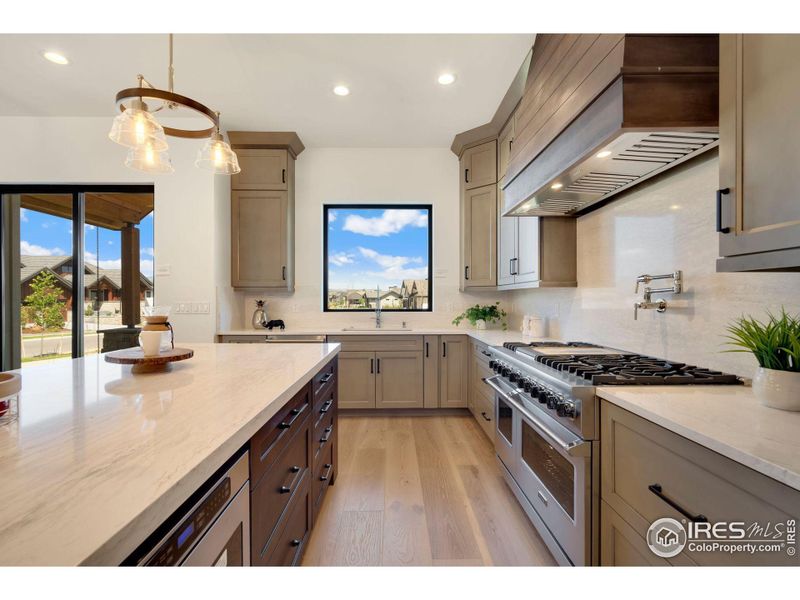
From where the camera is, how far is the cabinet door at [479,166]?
Answer: 351 cm

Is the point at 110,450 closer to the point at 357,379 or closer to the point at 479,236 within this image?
the point at 357,379

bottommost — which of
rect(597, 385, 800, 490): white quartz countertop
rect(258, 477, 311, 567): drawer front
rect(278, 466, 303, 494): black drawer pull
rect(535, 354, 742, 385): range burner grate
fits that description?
rect(258, 477, 311, 567): drawer front

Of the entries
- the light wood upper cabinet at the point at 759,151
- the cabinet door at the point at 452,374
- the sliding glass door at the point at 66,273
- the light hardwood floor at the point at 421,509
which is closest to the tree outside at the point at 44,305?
the sliding glass door at the point at 66,273

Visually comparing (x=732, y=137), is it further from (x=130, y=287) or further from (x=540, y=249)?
(x=130, y=287)

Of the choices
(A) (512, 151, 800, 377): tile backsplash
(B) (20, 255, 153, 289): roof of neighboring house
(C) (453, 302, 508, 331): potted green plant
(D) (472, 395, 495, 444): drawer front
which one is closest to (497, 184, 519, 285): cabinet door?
(C) (453, 302, 508, 331): potted green plant

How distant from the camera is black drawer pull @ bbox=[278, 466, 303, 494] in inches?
48.3

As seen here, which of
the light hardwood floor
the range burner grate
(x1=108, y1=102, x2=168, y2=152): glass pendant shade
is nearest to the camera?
the range burner grate

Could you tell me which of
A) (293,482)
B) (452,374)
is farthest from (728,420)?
(452,374)

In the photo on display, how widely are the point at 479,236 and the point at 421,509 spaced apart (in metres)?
2.51

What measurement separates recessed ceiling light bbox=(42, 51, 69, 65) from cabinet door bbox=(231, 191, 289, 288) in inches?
56.0

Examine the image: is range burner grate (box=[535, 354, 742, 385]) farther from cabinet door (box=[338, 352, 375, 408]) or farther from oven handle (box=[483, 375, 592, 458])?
cabinet door (box=[338, 352, 375, 408])
